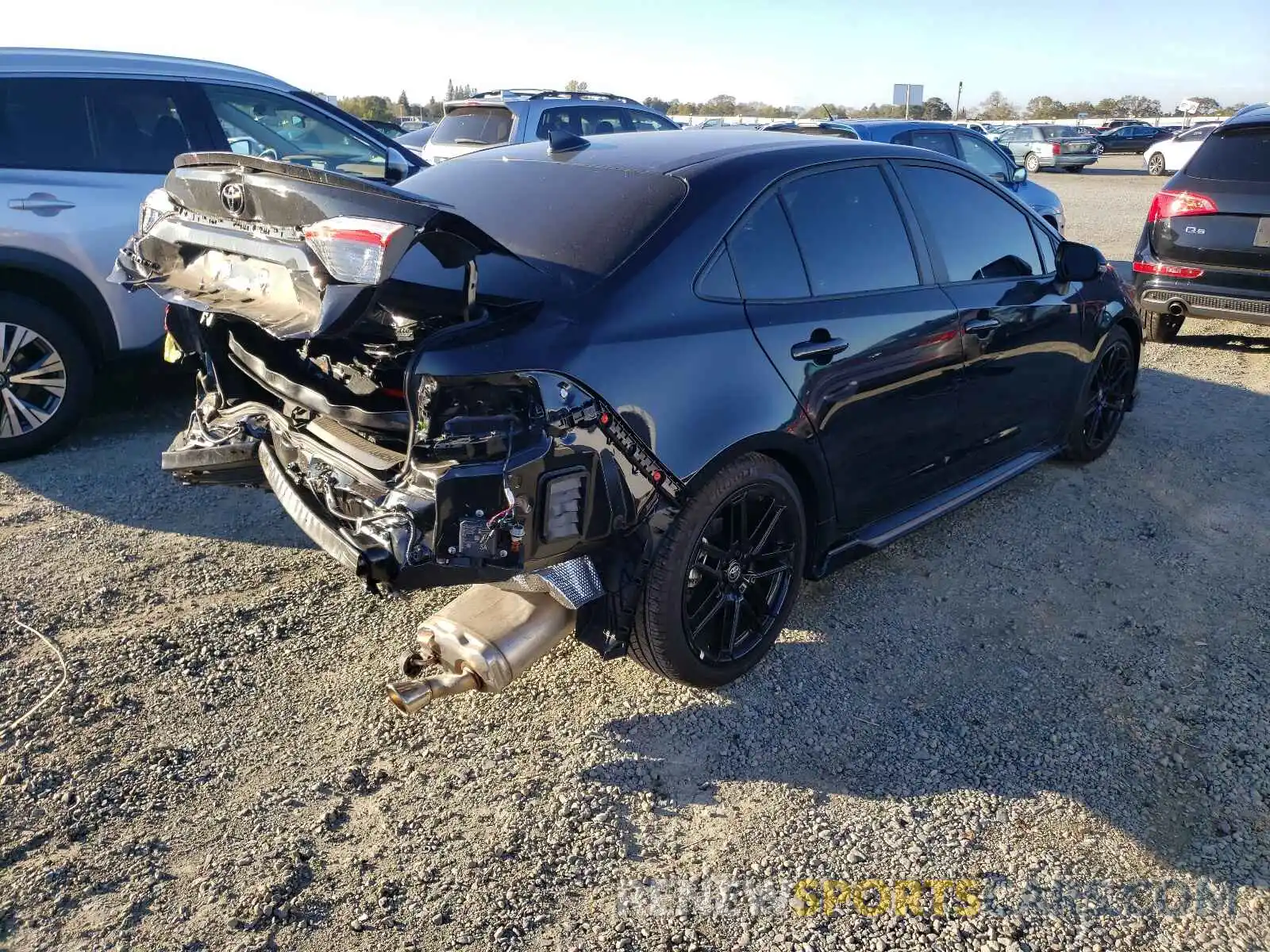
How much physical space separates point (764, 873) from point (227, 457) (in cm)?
219

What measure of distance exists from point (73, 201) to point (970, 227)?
446 cm

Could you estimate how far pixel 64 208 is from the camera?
17.0 feet

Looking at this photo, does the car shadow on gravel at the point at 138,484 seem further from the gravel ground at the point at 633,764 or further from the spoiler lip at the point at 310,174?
the spoiler lip at the point at 310,174

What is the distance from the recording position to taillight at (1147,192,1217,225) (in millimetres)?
7383

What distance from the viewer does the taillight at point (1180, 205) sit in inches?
291

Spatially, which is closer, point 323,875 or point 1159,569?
point 323,875

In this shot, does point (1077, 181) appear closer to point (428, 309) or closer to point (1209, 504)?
point (1209, 504)

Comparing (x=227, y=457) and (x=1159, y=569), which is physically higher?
(x=227, y=457)

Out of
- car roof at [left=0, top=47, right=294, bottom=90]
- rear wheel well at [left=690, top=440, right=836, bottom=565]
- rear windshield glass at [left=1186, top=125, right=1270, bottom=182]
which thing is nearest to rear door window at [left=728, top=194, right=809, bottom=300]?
rear wheel well at [left=690, top=440, right=836, bottom=565]

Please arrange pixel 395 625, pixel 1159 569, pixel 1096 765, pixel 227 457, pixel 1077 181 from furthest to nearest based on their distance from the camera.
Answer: pixel 1077 181 → pixel 1159 569 → pixel 395 625 → pixel 227 457 → pixel 1096 765

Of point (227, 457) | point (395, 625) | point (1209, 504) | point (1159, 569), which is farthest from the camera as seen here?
point (1209, 504)

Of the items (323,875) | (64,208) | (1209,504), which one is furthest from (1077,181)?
(323,875)

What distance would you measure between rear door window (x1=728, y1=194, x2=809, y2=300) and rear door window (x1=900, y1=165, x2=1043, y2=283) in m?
0.86

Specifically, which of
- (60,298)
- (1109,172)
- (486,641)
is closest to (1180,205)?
(486,641)
